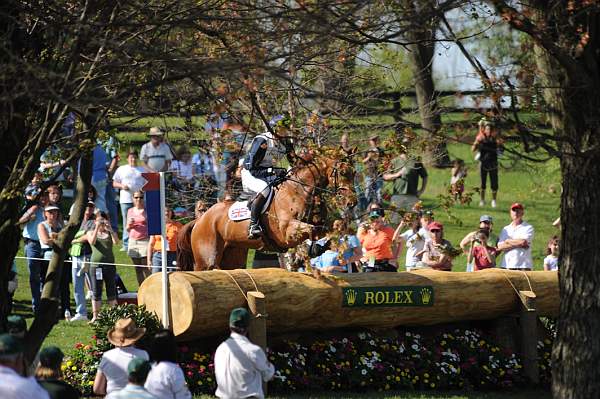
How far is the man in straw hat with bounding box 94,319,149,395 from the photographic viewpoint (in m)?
9.36

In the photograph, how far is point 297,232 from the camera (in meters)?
14.6

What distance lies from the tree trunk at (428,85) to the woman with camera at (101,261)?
5350 millimetres

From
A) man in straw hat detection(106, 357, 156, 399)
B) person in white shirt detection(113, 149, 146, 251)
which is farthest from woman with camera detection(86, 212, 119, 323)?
man in straw hat detection(106, 357, 156, 399)

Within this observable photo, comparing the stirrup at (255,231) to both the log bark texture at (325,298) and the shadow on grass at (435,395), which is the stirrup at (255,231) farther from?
the shadow on grass at (435,395)

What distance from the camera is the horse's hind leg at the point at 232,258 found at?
1739cm

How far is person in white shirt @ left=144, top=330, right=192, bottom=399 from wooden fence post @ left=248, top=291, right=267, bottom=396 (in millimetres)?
3181

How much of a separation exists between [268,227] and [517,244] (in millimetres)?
4476

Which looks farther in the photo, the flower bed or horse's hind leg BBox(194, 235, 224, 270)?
horse's hind leg BBox(194, 235, 224, 270)

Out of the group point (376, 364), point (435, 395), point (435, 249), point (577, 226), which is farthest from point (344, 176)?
point (435, 249)

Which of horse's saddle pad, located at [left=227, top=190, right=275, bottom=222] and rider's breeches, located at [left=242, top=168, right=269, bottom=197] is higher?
rider's breeches, located at [left=242, top=168, right=269, bottom=197]

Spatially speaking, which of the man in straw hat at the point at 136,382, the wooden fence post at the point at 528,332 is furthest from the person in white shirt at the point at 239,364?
the wooden fence post at the point at 528,332

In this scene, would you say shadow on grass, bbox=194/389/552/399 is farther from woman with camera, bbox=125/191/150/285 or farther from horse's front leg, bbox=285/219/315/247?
woman with camera, bbox=125/191/150/285

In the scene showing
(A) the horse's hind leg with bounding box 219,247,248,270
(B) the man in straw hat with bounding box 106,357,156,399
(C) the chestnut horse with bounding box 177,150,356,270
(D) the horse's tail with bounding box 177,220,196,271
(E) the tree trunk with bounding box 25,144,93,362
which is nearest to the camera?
(B) the man in straw hat with bounding box 106,357,156,399

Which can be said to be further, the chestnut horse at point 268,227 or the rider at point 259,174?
the rider at point 259,174
